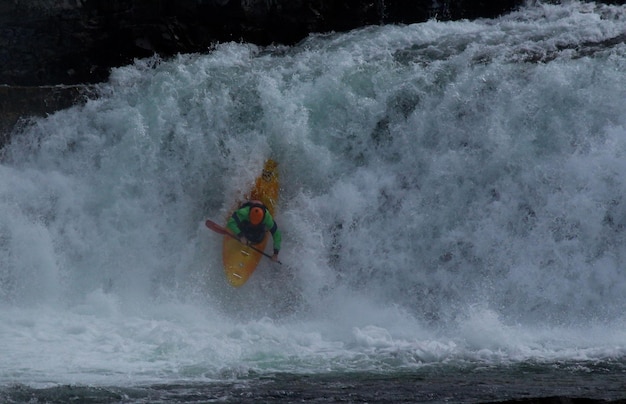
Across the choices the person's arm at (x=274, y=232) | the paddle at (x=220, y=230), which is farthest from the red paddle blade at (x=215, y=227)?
the person's arm at (x=274, y=232)

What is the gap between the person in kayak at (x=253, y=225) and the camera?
10812 mm

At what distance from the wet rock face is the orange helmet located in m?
4.52

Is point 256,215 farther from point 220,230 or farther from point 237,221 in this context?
point 220,230

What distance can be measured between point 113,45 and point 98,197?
11.4 feet

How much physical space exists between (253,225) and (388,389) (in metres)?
3.56

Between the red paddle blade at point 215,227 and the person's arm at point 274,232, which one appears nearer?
the person's arm at point 274,232

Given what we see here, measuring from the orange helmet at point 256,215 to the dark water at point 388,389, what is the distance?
277 centimetres

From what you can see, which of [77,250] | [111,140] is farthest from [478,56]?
[77,250]

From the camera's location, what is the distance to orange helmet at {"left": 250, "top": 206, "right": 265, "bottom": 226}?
1077 centimetres

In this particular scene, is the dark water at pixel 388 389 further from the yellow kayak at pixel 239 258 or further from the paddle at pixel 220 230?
the paddle at pixel 220 230

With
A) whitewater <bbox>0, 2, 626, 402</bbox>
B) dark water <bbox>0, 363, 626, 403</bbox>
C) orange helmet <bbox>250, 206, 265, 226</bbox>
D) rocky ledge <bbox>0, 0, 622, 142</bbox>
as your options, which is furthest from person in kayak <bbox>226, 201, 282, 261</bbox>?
rocky ledge <bbox>0, 0, 622, 142</bbox>

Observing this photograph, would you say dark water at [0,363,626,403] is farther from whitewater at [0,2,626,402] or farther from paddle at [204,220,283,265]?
paddle at [204,220,283,265]

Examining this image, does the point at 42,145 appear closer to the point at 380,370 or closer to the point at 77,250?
the point at 77,250

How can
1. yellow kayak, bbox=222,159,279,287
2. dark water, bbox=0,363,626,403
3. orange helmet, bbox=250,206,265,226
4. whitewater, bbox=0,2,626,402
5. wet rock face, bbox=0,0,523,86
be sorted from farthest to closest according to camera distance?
1. wet rock face, bbox=0,0,523,86
2. yellow kayak, bbox=222,159,279,287
3. orange helmet, bbox=250,206,265,226
4. whitewater, bbox=0,2,626,402
5. dark water, bbox=0,363,626,403
